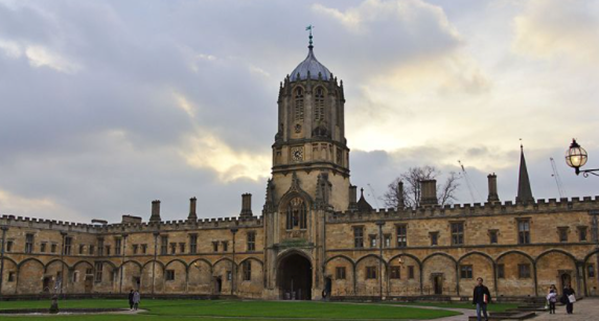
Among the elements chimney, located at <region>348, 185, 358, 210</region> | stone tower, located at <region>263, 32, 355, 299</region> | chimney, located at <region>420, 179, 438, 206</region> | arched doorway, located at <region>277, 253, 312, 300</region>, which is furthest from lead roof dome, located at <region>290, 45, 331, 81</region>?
arched doorway, located at <region>277, 253, 312, 300</region>

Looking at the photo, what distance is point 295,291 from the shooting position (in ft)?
202

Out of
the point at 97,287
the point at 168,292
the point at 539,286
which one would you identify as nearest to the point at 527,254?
the point at 539,286

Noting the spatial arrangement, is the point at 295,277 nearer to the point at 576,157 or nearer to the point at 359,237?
the point at 359,237

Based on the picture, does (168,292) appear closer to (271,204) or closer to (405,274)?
(271,204)

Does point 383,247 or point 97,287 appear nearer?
point 383,247

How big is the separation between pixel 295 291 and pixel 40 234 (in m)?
26.2

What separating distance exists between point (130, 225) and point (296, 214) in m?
20.6

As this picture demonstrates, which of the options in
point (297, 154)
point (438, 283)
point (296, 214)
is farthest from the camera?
point (297, 154)

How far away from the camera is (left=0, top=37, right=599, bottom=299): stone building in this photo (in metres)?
50.9

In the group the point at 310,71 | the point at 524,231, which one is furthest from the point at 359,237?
the point at 310,71

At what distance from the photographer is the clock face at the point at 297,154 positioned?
63688mm

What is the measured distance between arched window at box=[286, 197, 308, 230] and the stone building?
111mm

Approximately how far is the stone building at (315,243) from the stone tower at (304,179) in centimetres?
12

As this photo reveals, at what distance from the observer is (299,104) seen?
65.2 metres
